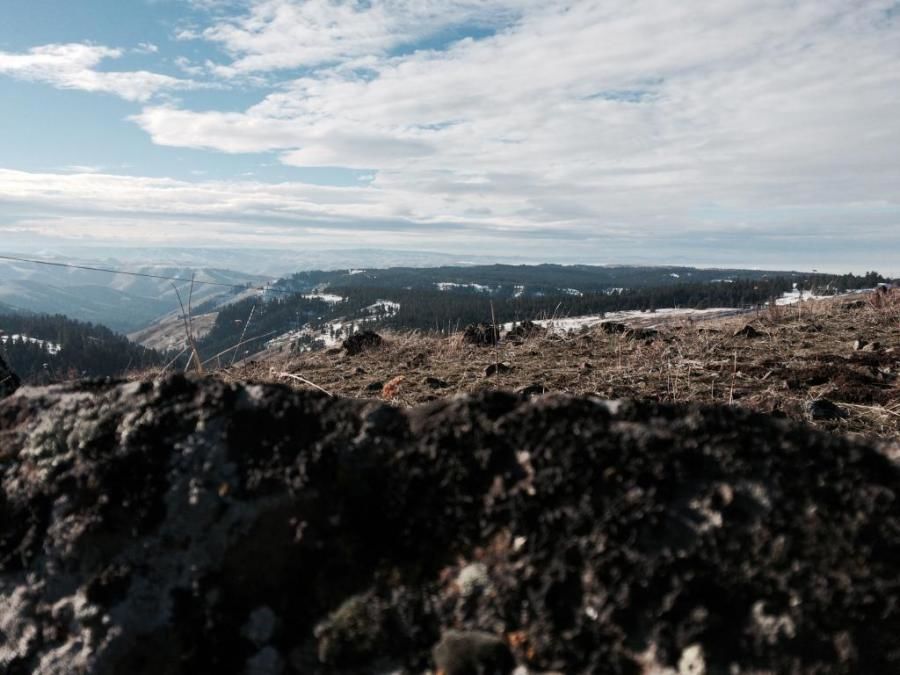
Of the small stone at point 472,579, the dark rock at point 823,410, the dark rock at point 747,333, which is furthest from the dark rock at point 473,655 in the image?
the dark rock at point 747,333

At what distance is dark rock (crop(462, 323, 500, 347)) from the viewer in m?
10.2

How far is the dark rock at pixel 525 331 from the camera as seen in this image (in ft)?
35.2

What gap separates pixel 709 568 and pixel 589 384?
435cm

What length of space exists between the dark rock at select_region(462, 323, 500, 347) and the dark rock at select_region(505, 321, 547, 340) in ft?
1.51

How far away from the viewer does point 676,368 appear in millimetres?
6188

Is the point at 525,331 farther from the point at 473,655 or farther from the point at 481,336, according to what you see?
the point at 473,655

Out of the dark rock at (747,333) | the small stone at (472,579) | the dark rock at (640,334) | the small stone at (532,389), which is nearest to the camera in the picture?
the small stone at (472,579)

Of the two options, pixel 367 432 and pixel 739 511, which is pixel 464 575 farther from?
pixel 739 511

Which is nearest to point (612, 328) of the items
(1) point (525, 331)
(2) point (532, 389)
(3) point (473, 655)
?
(1) point (525, 331)

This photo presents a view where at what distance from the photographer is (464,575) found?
173 centimetres

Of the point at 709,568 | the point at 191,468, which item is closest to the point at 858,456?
the point at 709,568

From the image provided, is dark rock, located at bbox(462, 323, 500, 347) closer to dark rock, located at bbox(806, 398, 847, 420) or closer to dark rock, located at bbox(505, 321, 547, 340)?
dark rock, located at bbox(505, 321, 547, 340)

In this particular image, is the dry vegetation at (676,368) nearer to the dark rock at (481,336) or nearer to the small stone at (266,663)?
the dark rock at (481,336)

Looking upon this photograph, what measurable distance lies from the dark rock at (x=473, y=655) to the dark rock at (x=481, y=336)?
8.42 metres
